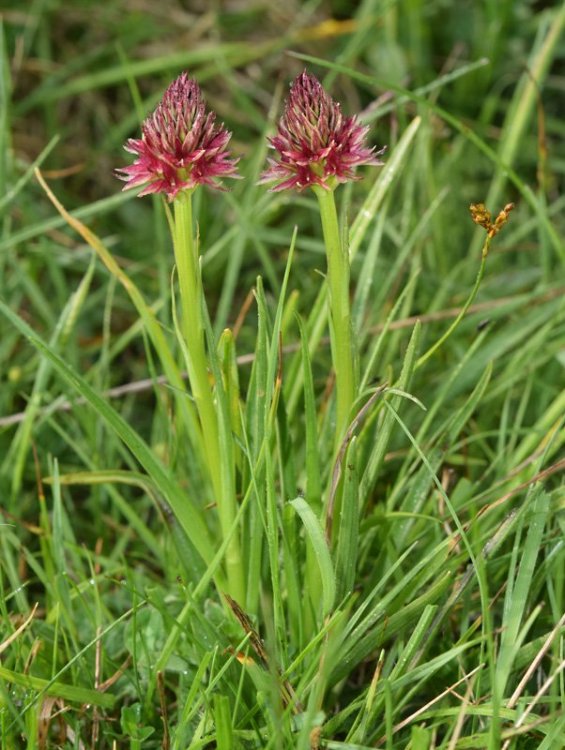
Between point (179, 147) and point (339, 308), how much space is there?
0.27 meters

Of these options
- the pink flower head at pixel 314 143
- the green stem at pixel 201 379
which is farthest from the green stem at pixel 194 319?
the pink flower head at pixel 314 143

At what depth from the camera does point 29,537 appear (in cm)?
178

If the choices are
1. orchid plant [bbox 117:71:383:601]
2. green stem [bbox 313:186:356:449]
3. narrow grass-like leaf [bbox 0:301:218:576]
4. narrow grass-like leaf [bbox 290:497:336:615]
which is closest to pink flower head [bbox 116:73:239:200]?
orchid plant [bbox 117:71:383:601]

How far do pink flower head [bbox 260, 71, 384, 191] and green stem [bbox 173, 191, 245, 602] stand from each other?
115 mm

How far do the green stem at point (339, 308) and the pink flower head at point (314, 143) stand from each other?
24 mm

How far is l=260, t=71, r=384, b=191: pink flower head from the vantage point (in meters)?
1.05

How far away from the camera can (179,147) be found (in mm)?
1051

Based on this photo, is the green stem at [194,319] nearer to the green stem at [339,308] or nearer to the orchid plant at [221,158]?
the orchid plant at [221,158]

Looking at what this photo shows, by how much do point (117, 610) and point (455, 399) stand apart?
2.62 ft

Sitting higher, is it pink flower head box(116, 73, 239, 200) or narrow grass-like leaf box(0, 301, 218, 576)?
pink flower head box(116, 73, 239, 200)

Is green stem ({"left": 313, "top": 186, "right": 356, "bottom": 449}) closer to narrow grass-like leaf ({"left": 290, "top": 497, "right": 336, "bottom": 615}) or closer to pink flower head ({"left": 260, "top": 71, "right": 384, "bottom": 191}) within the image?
pink flower head ({"left": 260, "top": 71, "right": 384, "bottom": 191})

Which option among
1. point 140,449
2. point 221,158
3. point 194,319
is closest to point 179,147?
point 221,158

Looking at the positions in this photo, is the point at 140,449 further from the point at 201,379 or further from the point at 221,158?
the point at 221,158

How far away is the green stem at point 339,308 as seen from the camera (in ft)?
3.61
